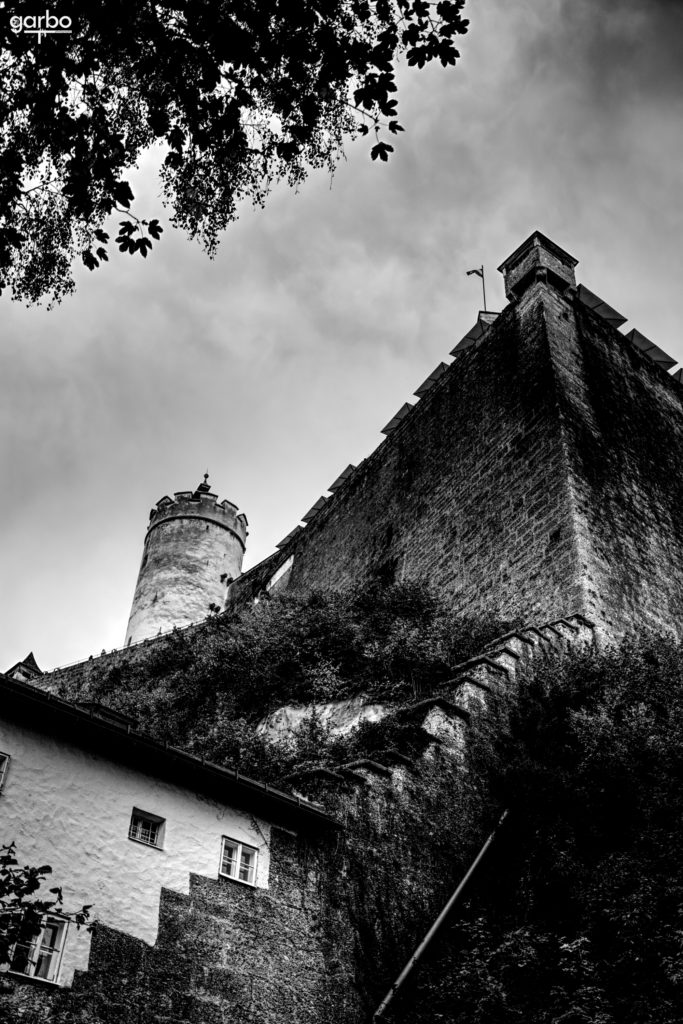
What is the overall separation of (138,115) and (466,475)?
15084 millimetres

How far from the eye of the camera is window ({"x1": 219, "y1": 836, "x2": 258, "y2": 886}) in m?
9.02

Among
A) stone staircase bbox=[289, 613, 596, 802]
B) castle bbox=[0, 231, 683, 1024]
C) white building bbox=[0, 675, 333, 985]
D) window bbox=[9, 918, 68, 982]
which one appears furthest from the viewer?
stone staircase bbox=[289, 613, 596, 802]

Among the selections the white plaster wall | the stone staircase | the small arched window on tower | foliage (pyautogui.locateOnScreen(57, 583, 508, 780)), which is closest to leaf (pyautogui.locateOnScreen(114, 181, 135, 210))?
the white plaster wall

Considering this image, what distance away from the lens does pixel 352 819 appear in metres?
10.1

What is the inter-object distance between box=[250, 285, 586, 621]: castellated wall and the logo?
12.1 metres

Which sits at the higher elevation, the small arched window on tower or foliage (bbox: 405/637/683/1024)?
the small arched window on tower

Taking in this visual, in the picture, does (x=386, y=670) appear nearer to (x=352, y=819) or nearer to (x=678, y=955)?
(x=352, y=819)

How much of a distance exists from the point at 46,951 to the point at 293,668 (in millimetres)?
9813

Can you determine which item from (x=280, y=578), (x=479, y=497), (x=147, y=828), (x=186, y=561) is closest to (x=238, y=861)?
(x=147, y=828)

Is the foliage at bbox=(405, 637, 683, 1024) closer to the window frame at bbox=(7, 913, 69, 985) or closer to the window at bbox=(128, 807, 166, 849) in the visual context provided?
the window at bbox=(128, 807, 166, 849)

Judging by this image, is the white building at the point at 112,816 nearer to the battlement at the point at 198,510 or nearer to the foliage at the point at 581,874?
the foliage at the point at 581,874

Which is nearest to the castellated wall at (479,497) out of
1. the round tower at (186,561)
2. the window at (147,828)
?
the round tower at (186,561)

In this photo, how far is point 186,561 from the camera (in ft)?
105

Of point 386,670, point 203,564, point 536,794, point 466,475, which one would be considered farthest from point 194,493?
point 536,794
